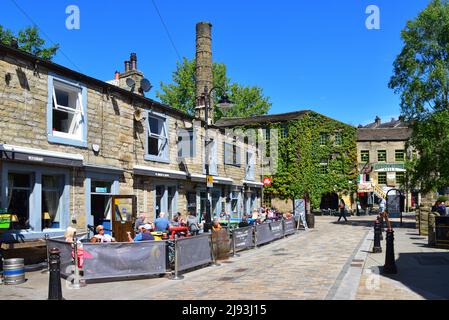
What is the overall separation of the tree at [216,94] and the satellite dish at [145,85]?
31.1 meters

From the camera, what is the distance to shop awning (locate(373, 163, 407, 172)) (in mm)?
51250

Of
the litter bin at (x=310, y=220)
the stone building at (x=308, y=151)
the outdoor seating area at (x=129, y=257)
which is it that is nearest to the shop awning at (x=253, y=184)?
the litter bin at (x=310, y=220)

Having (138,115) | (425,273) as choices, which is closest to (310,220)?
(138,115)

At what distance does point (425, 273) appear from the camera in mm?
10688

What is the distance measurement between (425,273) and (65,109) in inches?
440

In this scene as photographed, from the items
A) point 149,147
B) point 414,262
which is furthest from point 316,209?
point 414,262

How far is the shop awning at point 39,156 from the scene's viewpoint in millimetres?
11223

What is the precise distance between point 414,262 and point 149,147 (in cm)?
1073

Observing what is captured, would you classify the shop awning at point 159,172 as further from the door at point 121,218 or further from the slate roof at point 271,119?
the slate roof at point 271,119

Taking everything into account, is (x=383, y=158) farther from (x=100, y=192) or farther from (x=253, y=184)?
(x=100, y=192)

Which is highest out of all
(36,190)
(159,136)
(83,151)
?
(159,136)

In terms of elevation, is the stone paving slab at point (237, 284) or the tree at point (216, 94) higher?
the tree at point (216, 94)

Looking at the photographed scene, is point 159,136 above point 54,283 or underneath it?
above
